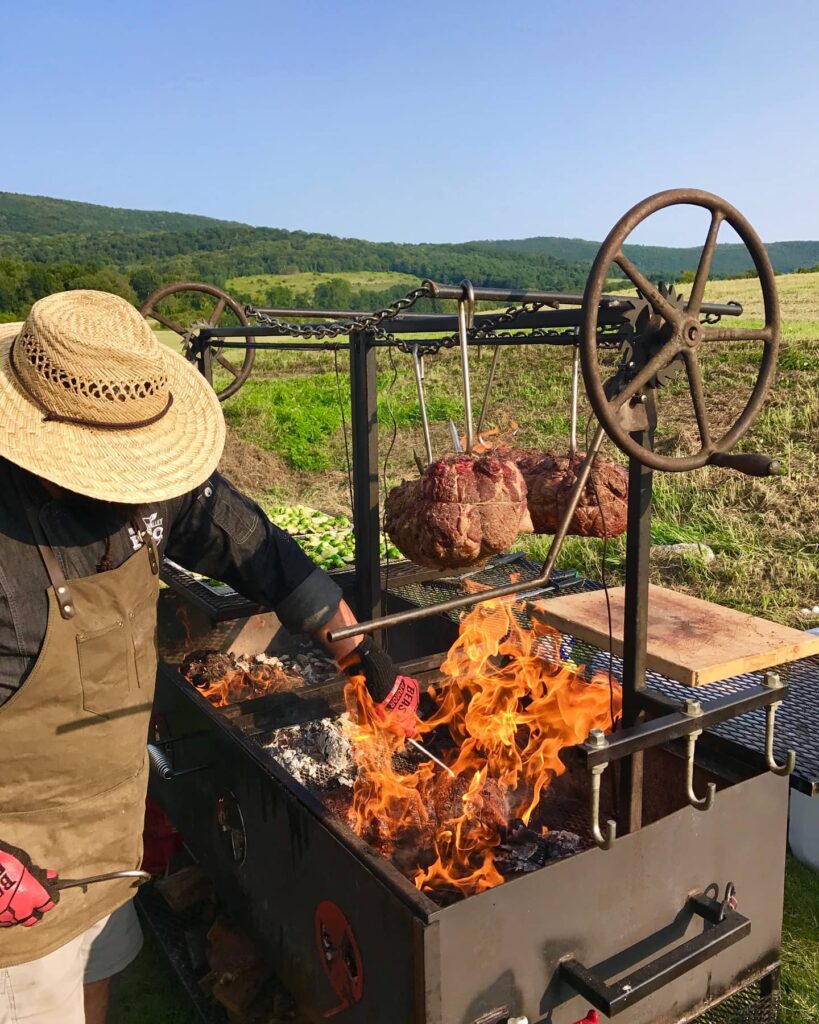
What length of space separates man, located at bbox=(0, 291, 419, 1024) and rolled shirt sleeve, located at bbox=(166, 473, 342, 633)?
0.54 ft

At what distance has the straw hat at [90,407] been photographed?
1.95 metres

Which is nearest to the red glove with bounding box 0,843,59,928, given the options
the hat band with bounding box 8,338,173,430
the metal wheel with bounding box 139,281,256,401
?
the hat band with bounding box 8,338,173,430

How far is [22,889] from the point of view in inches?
82.4

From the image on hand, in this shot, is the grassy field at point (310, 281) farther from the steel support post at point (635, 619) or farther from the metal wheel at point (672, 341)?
the metal wheel at point (672, 341)

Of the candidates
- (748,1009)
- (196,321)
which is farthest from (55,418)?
(196,321)

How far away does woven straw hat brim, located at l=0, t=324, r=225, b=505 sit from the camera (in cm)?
193

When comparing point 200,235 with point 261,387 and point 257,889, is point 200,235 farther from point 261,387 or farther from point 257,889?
point 257,889

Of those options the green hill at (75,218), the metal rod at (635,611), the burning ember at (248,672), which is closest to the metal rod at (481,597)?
the metal rod at (635,611)

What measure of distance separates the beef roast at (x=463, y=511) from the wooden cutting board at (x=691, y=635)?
730 millimetres

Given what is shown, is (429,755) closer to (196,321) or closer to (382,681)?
(382,681)

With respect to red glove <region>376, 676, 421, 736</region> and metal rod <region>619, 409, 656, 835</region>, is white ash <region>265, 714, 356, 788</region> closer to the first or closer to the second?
red glove <region>376, 676, 421, 736</region>

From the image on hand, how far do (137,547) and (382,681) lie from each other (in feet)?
3.53

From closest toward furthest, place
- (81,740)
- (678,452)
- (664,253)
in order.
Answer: (81,740), (678,452), (664,253)

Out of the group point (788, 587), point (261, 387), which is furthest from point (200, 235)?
point (788, 587)
